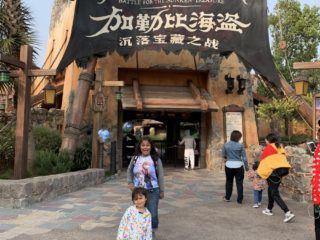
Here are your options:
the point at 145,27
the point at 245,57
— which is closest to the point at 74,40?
the point at 145,27

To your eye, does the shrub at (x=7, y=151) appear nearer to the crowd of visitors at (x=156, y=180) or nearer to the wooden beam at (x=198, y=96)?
the crowd of visitors at (x=156, y=180)

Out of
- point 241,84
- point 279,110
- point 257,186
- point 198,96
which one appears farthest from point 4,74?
point 279,110

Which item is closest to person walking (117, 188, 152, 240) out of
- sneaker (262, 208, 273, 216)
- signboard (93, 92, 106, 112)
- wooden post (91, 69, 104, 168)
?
sneaker (262, 208, 273, 216)

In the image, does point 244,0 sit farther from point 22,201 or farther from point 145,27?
point 22,201

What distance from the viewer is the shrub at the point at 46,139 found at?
474 inches

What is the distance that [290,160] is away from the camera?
29.3ft

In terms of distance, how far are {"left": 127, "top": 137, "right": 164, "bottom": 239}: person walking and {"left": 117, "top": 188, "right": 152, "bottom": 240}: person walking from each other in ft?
3.67

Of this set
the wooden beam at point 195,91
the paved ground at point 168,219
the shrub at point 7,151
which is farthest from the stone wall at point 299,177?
the shrub at point 7,151

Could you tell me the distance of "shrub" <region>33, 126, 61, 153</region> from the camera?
12031mm

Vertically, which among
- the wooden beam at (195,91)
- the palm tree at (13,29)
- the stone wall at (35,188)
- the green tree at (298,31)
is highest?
the green tree at (298,31)

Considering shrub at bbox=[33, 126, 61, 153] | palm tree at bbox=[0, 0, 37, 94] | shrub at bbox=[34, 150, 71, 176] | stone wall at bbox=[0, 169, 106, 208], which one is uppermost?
palm tree at bbox=[0, 0, 37, 94]

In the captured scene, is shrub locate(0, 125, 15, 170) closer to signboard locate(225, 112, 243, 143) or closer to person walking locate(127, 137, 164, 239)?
person walking locate(127, 137, 164, 239)

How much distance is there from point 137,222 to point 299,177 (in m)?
5.52

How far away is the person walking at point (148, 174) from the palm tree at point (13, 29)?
7018mm
